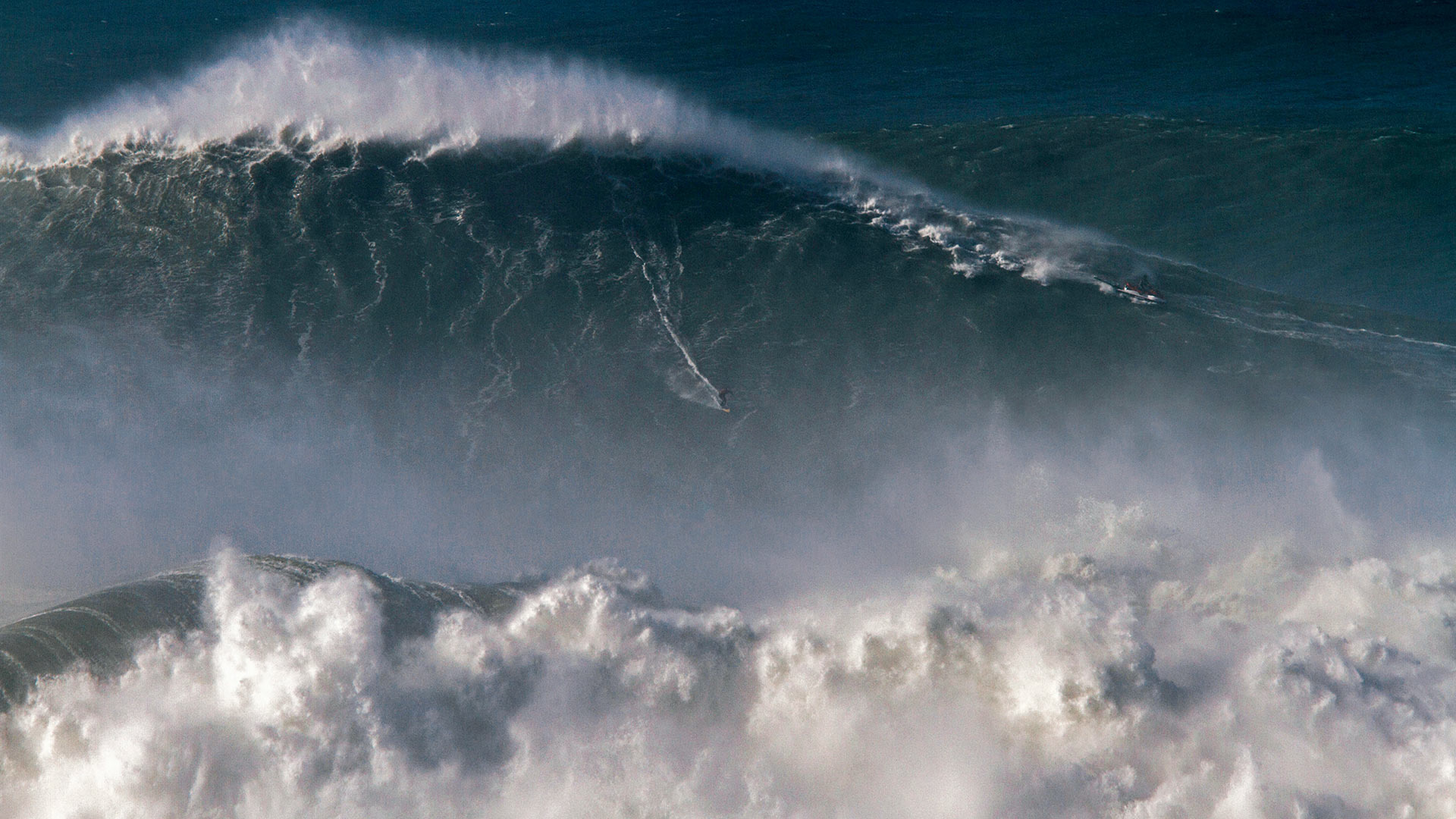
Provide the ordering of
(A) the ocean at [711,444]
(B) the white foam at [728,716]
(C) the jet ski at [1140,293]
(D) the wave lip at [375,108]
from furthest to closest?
(D) the wave lip at [375,108], (C) the jet ski at [1140,293], (A) the ocean at [711,444], (B) the white foam at [728,716]

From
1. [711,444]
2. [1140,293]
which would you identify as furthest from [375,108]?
[1140,293]

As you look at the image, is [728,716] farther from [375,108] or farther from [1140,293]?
[375,108]

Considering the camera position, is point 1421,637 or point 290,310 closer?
point 1421,637

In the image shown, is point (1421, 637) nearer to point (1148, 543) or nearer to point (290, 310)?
point (1148, 543)

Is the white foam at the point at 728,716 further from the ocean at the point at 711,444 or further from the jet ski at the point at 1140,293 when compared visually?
the jet ski at the point at 1140,293

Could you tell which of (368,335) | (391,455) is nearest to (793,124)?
(368,335)

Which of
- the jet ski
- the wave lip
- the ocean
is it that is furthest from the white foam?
the wave lip

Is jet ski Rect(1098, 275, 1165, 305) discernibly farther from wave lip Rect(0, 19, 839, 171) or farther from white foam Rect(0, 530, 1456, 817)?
white foam Rect(0, 530, 1456, 817)

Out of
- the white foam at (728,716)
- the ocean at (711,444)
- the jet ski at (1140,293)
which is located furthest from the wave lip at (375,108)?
the white foam at (728,716)

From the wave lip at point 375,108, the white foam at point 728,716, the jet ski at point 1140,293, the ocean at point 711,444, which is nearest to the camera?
the white foam at point 728,716
